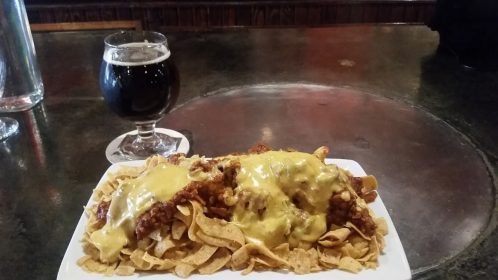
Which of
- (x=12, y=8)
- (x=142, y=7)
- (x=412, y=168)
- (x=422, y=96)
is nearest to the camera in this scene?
(x=412, y=168)

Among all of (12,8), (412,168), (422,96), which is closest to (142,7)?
(12,8)

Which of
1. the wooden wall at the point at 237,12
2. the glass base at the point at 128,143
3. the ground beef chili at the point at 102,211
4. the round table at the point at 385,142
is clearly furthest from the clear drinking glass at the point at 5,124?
the wooden wall at the point at 237,12

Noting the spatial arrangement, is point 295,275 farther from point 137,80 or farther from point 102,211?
point 137,80

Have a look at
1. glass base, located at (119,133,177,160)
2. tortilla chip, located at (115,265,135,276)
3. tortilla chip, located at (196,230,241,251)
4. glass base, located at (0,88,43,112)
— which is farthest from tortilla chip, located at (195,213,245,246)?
glass base, located at (0,88,43,112)

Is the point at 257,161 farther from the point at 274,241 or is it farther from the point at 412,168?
the point at 412,168

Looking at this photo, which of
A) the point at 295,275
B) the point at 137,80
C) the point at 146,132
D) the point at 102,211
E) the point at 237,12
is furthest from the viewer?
the point at 237,12

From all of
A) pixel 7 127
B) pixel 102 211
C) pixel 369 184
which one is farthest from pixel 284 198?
pixel 7 127

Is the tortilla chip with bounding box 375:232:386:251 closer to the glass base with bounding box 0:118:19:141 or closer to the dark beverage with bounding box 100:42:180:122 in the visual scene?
the dark beverage with bounding box 100:42:180:122
